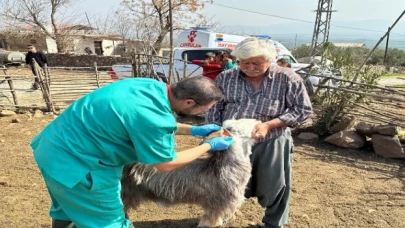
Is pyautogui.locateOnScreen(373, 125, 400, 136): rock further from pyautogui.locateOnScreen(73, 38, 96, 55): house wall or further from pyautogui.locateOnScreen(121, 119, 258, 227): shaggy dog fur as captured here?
pyautogui.locateOnScreen(73, 38, 96, 55): house wall

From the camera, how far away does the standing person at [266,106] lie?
2314 millimetres

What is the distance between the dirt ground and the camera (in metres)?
3.32

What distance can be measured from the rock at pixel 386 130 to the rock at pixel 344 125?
1.51 feet

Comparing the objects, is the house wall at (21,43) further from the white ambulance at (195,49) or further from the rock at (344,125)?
the rock at (344,125)

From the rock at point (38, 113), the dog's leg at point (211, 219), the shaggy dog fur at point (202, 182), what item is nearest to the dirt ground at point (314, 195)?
the dog's leg at point (211, 219)

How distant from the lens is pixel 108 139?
163 centimetres

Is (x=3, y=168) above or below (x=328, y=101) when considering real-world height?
below

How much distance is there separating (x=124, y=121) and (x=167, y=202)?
1.23m

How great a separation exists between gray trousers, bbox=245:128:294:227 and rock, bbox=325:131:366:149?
10.1 ft

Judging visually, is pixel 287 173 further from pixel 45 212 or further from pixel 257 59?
pixel 45 212

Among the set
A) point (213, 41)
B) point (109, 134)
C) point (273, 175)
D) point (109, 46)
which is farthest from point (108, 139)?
point (109, 46)

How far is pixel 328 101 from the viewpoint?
20.1 feet

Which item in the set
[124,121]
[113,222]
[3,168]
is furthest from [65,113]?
[3,168]

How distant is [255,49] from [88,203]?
135 centimetres
